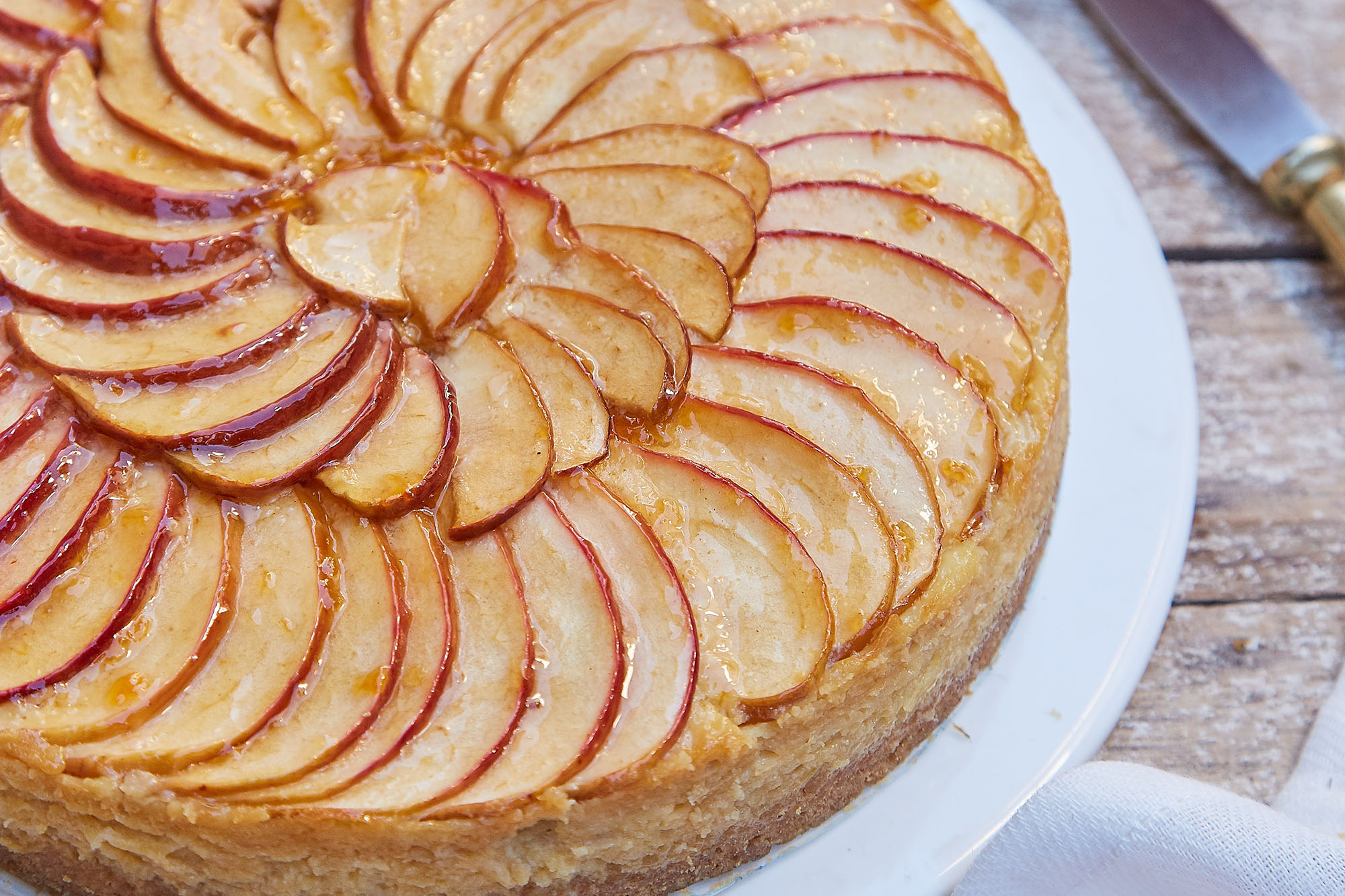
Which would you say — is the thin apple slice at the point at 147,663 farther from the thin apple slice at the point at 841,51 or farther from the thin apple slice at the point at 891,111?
the thin apple slice at the point at 841,51

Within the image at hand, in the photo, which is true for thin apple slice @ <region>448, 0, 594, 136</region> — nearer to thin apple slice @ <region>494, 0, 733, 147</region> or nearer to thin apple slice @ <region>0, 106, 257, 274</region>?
thin apple slice @ <region>494, 0, 733, 147</region>

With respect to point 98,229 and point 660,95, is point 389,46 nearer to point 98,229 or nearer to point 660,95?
point 660,95

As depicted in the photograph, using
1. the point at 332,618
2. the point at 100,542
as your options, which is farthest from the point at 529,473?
the point at 100,542

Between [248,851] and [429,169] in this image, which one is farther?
[429,169]

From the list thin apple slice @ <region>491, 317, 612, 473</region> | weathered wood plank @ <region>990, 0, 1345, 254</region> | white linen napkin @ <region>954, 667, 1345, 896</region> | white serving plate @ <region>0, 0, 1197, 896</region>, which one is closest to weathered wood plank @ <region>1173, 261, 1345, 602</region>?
weathered wood plank @ <region>990, 0, 1345, 254</region>

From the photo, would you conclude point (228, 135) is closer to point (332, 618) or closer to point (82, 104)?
point (82, 104)

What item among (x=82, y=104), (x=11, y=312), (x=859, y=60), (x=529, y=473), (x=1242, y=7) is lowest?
A: (x=1242, y=7)
